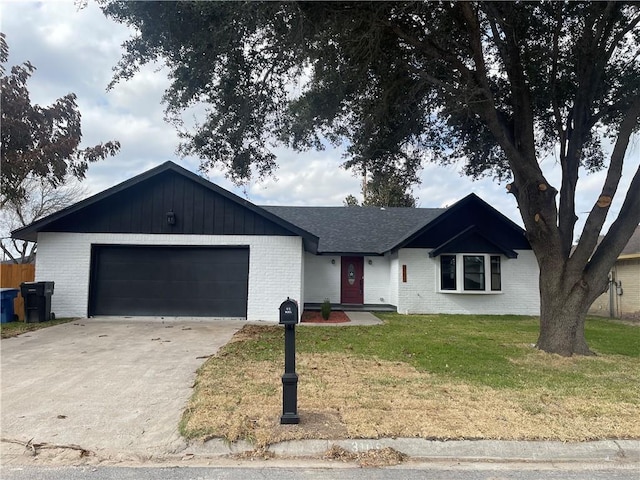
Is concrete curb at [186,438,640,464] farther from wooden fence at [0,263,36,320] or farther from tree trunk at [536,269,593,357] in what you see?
wooden fence at [0,263,36,320]

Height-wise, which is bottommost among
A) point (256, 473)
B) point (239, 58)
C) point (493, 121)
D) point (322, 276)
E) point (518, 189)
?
point (256, 473)

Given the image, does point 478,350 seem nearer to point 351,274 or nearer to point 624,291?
point 351,274

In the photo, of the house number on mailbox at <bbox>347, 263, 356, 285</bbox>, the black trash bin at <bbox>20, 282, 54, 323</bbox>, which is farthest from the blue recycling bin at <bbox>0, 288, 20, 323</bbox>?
the house number on mailbox at <bbox>347, 263, 356, 285</bbox>

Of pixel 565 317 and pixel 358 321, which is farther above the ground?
pixel 565 317

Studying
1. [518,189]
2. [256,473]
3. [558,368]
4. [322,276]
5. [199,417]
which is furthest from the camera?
[322,276]

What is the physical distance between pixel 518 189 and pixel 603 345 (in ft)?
13.3

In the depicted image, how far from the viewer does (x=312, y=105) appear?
9.09 m

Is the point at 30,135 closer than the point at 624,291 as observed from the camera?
Yes

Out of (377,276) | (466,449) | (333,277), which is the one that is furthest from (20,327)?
(377,276)

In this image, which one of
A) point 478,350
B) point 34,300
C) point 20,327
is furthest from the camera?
point 34,300

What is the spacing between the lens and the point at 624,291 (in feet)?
58.2

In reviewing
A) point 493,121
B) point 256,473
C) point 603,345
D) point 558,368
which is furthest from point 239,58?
point 603,345

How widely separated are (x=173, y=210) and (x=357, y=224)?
9163 millimetres

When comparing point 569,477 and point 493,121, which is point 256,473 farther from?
point 493,121
